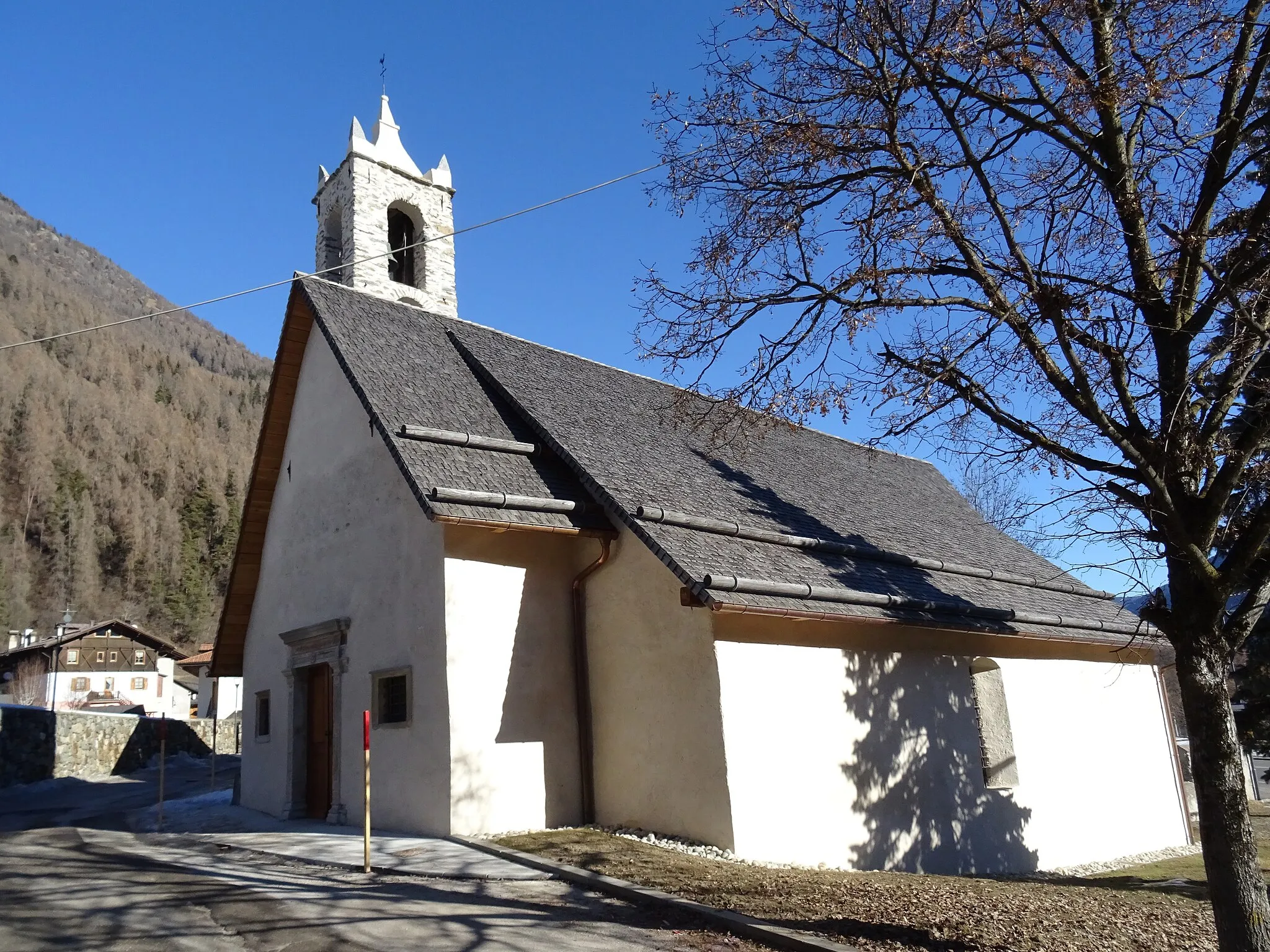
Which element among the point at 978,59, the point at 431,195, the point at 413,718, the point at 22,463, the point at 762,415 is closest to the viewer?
the point at 978,59

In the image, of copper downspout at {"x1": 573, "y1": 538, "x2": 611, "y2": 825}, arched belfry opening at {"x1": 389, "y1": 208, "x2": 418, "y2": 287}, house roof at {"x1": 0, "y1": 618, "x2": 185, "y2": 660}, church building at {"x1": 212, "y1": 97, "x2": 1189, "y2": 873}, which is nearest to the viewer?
church building at {"x1": 212, "y1": 97, "x2": 1189, "y2": 873}

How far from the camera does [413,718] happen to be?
10.8 meters

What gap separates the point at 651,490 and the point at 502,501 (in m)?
2.03

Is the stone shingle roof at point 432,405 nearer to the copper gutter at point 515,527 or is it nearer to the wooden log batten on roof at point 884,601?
the copper gutter at point 515,527

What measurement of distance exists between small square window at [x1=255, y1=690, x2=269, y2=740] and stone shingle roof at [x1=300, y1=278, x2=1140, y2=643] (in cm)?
573

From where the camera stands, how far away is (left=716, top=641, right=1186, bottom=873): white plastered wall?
995 centimetres

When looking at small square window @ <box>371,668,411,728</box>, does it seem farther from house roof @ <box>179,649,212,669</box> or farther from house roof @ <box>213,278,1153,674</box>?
house roof @ <box>179,649,212,669</box>

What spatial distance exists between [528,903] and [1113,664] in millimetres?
12429

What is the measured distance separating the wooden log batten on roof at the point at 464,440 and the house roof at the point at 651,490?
0.03m

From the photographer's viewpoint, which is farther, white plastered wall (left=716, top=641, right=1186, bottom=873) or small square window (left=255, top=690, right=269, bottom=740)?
small square window (left=255, top=690, right=269, bottom=740)

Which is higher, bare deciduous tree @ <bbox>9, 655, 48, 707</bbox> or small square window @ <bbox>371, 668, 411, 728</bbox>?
bare deciduous tree @ <bbox>9, 655, 48, 707</bbox>

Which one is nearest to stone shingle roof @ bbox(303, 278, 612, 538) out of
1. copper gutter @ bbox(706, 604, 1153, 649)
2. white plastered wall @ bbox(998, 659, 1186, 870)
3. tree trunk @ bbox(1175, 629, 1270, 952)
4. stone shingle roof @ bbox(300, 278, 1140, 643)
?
stone shingle roof @ bbox(300, 278, 1140, 643)

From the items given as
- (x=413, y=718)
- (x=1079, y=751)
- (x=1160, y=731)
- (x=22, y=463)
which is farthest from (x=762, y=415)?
(x=22, y=463)

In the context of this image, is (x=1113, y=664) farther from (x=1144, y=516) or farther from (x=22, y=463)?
(x=22, y=463)
